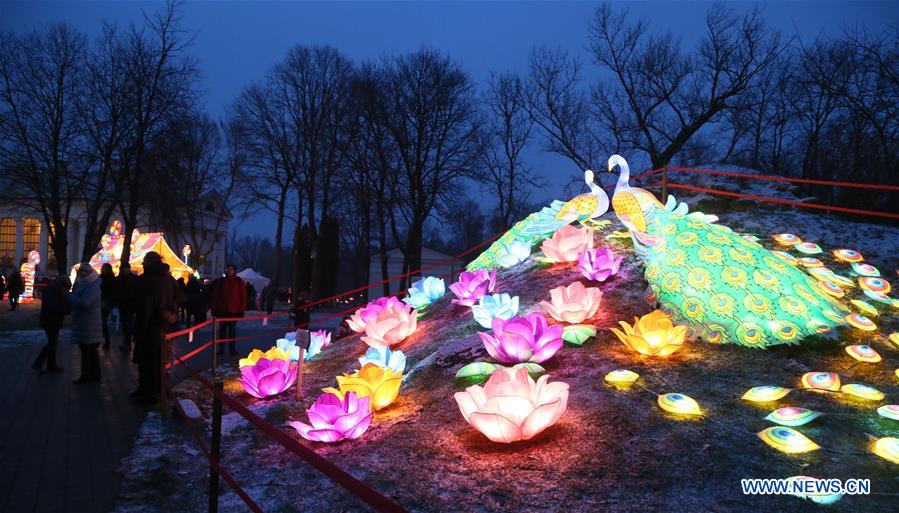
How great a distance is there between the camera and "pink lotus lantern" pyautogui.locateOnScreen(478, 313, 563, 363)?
18.9 feet

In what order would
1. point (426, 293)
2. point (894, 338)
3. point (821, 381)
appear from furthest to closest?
point (426, 293), point (894, 338), point (821, 381)

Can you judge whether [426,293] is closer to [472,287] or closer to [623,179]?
[472,287]

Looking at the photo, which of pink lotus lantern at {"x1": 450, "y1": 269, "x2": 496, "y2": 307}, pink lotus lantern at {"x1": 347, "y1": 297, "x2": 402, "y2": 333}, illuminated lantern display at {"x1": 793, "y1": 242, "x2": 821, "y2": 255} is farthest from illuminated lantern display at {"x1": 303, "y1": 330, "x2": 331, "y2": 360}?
illuminated lantern display at {"x1": 793, "y1": 242, "x2": 821, "y2": 255}

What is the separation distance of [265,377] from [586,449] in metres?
3.89

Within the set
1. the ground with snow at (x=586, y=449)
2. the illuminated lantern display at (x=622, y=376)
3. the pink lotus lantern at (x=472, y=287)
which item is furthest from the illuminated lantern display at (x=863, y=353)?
the pink lotus lantern at (x=472, y=287)

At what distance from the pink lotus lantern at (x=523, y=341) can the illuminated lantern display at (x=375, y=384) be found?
0.99 meters

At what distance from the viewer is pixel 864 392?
4.99 metres

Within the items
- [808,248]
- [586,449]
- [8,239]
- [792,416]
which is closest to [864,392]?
[792,416]

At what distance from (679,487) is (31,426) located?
20.7ft

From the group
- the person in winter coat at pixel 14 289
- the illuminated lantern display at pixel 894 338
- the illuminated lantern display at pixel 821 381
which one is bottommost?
the illuminated lantern display at pixel 821 381

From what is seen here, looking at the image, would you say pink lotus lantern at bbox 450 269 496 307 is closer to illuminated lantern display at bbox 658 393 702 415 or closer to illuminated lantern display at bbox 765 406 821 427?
illuminated lantern display at bbox 658 393 702 415

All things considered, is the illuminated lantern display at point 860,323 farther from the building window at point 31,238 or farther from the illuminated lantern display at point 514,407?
the building window at point 31,238

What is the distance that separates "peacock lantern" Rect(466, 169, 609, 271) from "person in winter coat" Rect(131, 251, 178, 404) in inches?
200

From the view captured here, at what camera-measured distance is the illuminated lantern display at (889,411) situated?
4.61 m
